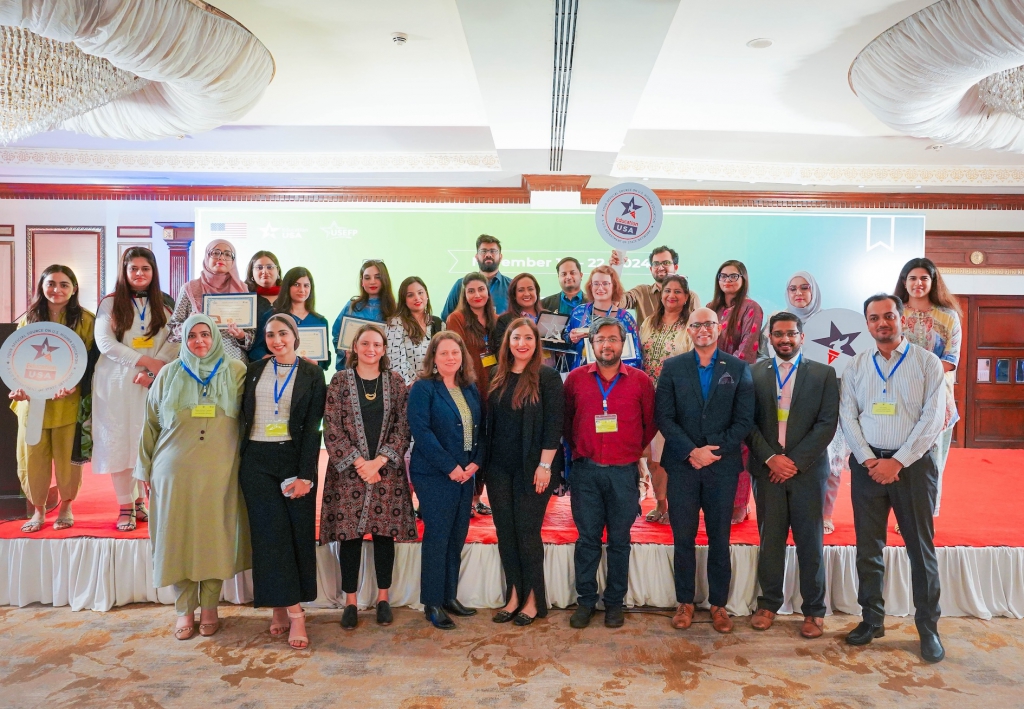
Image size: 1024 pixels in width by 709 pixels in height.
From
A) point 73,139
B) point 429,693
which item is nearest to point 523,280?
point 429,693

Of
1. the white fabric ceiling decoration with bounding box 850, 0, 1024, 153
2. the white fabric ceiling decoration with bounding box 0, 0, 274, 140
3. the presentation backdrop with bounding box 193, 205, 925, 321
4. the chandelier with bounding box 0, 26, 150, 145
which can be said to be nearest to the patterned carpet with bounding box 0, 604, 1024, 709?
the chandelier with bounding box 0, 26, 150, 145

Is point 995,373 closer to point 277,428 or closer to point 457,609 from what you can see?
point 457,609

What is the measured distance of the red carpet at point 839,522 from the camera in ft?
12.1

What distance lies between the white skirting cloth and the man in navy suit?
0.25 metres

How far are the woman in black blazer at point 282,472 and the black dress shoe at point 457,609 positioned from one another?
0.71 metres

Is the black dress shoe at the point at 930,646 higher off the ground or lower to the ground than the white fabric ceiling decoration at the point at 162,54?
lower

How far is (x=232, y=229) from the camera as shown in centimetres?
735

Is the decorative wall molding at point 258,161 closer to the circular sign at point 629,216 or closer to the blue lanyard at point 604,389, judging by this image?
the circular sign at point 629,216

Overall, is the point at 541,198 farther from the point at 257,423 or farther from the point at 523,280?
the point at 257,423

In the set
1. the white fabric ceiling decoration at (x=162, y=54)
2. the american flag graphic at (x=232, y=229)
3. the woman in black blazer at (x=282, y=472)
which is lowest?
the woman in black blazer at (x=282, y=472)

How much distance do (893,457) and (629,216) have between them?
2094 mm

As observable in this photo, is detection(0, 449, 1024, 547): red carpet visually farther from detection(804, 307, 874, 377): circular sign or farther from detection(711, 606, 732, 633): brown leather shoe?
detection(804, 307, 874, 377): circular sign

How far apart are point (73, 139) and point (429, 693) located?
23.4 ft

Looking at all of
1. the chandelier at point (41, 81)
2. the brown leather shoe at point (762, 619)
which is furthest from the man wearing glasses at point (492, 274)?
the chandelier at point (41, 81)
